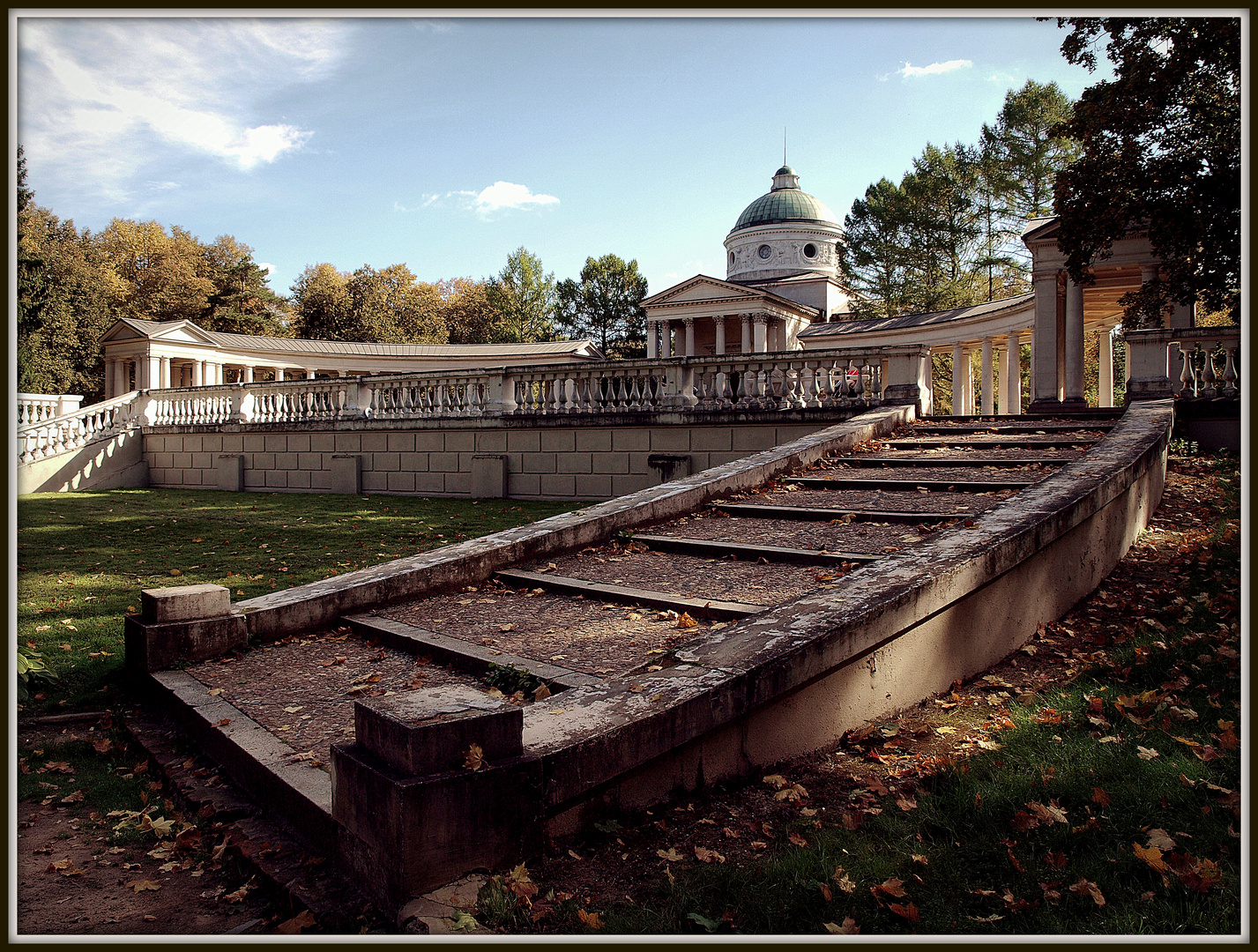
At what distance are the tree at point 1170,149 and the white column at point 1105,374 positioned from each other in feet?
60.0


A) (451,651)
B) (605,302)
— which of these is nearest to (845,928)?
(451,651)

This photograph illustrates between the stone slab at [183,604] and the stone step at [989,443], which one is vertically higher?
the stone step at [989,443]

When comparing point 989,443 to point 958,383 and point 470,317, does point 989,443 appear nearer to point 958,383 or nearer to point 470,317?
point 958,383

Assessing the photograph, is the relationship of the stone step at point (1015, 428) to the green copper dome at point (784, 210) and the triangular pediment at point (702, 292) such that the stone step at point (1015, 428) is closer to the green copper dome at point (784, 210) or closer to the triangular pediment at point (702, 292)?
the triangular pediment at point (702, 292)

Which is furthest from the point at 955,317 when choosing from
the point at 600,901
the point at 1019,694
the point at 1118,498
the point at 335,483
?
the point at 600,901

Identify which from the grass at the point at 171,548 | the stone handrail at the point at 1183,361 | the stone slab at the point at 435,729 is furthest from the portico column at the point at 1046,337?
the stone slab at the point at 435,729

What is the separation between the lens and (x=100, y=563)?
922 centimetres

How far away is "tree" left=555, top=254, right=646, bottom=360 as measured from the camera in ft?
255

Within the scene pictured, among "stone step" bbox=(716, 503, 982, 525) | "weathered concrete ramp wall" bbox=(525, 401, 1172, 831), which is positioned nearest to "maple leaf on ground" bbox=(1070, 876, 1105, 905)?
"weathered concrete ramp wall" bbox=(525, 401, 1172, 831)

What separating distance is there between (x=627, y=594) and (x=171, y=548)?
7.13 meters

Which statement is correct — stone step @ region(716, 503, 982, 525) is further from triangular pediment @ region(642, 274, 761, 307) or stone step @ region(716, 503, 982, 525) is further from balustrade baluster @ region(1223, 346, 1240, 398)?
triangular pediment @ region(642, 274, 761, 307)

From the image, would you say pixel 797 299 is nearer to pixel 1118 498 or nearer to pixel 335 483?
pixel 335 483

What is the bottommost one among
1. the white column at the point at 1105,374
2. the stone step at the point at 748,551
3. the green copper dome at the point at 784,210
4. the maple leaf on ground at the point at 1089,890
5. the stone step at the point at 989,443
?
the maple leaf on ground at the point at 1089,890

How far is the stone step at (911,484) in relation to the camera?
26.2ft
